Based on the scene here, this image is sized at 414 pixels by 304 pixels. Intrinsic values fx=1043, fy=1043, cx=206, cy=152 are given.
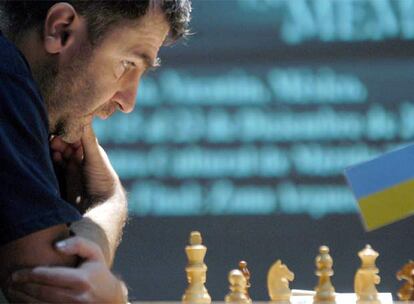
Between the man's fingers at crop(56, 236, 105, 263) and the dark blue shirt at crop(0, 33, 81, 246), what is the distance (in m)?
0.04

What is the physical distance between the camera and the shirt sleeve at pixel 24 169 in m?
1.66

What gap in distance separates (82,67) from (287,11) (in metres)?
1.60

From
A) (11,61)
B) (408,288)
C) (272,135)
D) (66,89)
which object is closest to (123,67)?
(66,89)

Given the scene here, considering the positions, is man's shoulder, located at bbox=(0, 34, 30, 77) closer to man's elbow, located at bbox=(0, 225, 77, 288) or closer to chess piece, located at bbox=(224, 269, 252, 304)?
man's elbow, located at bbox=(0, 225, 77, 288)

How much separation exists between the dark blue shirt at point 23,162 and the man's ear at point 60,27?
194 mm

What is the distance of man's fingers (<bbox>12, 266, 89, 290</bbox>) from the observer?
1693mm

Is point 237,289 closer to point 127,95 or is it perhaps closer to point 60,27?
point 127,95

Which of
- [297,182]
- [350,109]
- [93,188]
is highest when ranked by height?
[350,109]

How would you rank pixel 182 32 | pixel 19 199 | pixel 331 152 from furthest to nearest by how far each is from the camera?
pixel 331 152
pixel 182 32
pixel 19 199

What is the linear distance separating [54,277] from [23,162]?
196 mm

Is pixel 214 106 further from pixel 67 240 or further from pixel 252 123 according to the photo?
pixel 67 240

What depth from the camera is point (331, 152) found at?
3.47 metres

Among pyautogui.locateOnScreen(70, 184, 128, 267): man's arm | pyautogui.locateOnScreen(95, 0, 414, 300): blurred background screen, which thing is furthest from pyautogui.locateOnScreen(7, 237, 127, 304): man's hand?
pyautogui.locateOnScreen(95, 0, 414, 300): blurred background screen

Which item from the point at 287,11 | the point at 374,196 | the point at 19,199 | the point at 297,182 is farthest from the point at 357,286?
the point at 287,11
